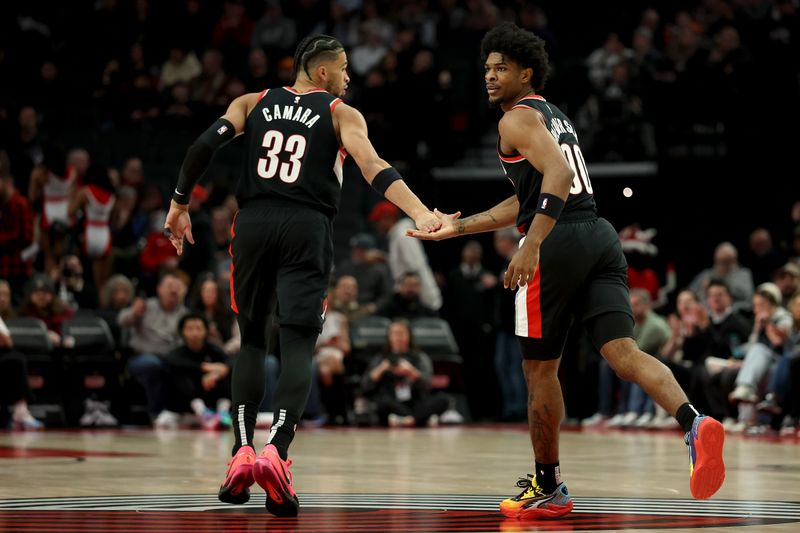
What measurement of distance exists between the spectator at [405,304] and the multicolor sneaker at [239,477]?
9837mm

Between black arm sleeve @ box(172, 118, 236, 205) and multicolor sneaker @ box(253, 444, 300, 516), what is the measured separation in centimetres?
132

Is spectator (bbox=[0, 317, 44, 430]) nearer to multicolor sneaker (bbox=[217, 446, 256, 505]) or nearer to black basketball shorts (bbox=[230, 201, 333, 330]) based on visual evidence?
black basketball shorts (bbox=[230, 201, 333, 330])

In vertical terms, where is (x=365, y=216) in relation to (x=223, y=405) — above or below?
above

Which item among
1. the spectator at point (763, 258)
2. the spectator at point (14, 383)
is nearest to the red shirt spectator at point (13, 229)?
the spectator at point (14, 383)

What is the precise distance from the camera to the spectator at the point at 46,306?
551 inches

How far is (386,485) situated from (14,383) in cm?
703

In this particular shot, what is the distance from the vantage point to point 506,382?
51.0ft

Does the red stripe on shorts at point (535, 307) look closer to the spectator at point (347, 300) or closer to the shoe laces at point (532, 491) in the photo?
the shoe laces at point (532, 491)

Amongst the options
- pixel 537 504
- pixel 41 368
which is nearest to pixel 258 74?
pixel 41 368

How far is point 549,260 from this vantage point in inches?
221

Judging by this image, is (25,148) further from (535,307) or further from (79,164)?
(535,307)

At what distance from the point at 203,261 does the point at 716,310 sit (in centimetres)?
567

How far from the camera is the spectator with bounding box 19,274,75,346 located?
551 inches

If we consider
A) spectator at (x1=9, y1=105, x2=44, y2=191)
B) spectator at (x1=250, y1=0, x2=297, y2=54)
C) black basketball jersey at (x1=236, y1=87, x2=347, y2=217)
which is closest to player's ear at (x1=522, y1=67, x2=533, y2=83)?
black basketball jersey at (x1=236, y1=87, x2=347, y2=217)
